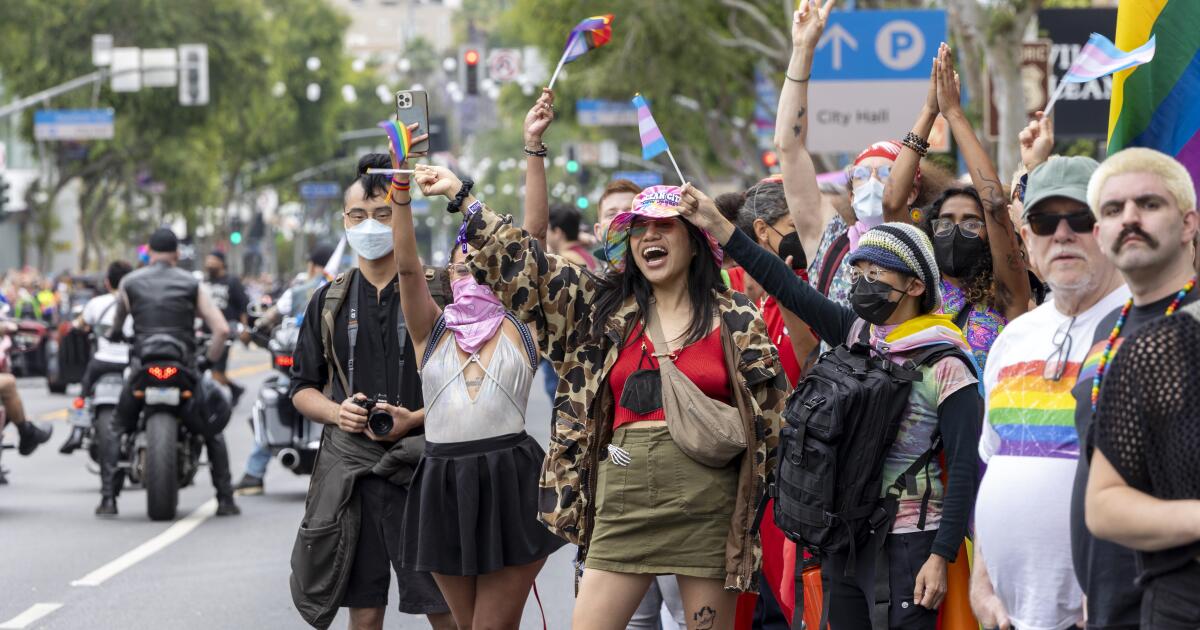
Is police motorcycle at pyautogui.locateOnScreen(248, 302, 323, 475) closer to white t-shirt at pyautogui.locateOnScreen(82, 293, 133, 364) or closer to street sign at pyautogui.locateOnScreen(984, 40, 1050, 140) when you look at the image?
white t-shirt at pyautogui.locateOnScreen(82, 293, 133, 364)

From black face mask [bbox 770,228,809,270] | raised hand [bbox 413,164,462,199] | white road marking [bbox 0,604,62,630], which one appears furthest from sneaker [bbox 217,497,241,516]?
raised hand [bbox 413,164,462,199]

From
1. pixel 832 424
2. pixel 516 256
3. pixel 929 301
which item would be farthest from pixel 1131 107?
pixel 516 256

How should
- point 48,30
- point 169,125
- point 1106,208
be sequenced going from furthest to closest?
point 169,125 → point 48,30 → point 1106,208

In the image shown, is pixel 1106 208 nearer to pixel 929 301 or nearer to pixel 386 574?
pixel 929 301

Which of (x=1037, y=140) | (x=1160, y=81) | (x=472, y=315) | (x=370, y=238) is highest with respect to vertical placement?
(x=1160, y=81)

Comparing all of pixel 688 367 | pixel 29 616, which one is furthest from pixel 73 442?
pixel 688 367

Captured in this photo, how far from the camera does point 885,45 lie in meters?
16.9

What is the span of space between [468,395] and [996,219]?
1760mm

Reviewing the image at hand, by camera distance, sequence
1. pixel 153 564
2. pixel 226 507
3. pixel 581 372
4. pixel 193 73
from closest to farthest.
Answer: pixel 581 372 < pixel 153 564 < pixel 226 507 < pixel 193 73

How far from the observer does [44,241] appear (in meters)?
54.3

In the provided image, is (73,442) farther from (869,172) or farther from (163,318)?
(869,172)

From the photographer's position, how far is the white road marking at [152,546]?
10.2m

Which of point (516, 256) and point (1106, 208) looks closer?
point (1106, 208)

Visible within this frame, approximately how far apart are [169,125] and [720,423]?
44.9 meters
